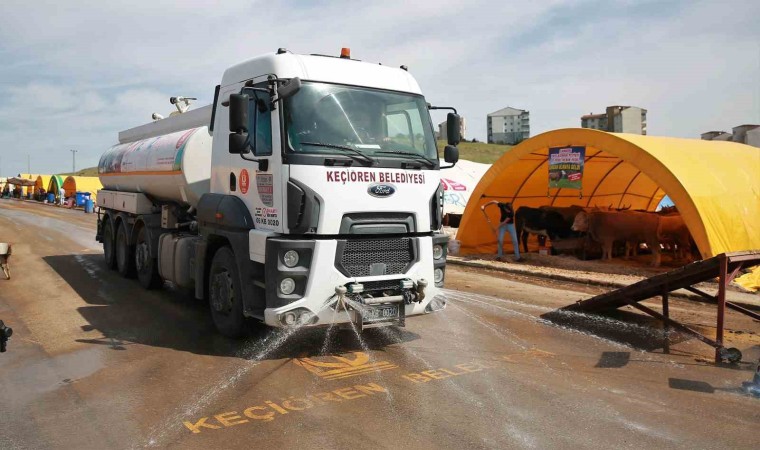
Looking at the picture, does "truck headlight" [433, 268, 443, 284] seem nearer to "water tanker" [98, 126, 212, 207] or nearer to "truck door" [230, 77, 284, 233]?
"truck door" [230, 77, 284, 233]

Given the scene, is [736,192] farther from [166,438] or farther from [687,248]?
[166,438]

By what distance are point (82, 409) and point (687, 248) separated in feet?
49.2

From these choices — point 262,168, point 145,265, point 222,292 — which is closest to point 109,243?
point 145,265

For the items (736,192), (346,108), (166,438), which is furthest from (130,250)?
(736,192)

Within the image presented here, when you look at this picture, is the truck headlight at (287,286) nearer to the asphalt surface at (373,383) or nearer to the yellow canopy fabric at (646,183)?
the asphalt surface at (373,383)

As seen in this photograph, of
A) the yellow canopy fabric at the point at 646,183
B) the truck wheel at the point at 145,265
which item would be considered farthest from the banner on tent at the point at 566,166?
the truck wheel at the point at 145,265

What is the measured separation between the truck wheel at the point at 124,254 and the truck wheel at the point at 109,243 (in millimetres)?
250

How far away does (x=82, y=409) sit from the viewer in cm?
544

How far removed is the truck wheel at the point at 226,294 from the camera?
7.35m

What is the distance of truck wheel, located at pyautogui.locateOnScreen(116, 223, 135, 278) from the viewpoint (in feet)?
40.3

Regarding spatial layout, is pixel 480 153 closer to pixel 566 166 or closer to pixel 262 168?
pixel 566 166

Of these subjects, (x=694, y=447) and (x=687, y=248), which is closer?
(x=694, y=447)

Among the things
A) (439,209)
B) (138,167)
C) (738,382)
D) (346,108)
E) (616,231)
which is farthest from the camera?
(616,231)

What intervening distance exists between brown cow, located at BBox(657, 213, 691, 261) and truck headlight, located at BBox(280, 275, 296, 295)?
11.8 m
